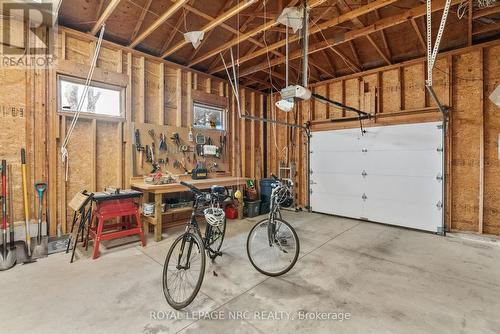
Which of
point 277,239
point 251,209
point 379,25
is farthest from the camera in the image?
point 251,209

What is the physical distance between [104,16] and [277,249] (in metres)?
4.05

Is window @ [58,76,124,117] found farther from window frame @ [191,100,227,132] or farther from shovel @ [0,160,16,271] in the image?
window frame @ [191,100,227,132]

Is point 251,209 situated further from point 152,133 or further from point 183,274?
point 183,274

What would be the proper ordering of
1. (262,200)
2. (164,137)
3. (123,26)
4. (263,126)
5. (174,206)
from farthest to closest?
1. (263,126)
2. (262,200)
3. (164,137)
4. (174,206)
5. (123,26)

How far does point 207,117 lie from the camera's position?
545cm

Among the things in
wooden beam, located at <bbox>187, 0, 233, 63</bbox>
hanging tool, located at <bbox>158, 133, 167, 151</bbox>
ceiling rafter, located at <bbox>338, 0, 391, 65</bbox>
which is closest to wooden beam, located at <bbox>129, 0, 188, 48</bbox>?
wooden beam, located at <bbox>187, 0, 233, 63</bbox>

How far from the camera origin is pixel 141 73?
4.27 metres

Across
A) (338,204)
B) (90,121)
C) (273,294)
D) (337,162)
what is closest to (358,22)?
(337,162)

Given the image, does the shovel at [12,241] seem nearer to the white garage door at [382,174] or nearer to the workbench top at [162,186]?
the workbench top at [162,186]

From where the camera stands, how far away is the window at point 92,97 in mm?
3559

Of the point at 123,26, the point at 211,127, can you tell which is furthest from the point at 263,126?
the point at 123,26

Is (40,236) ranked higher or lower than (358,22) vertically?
lower

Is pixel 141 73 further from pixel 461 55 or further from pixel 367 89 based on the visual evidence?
pixel 461 55

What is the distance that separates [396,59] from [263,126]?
3547 millimetres
